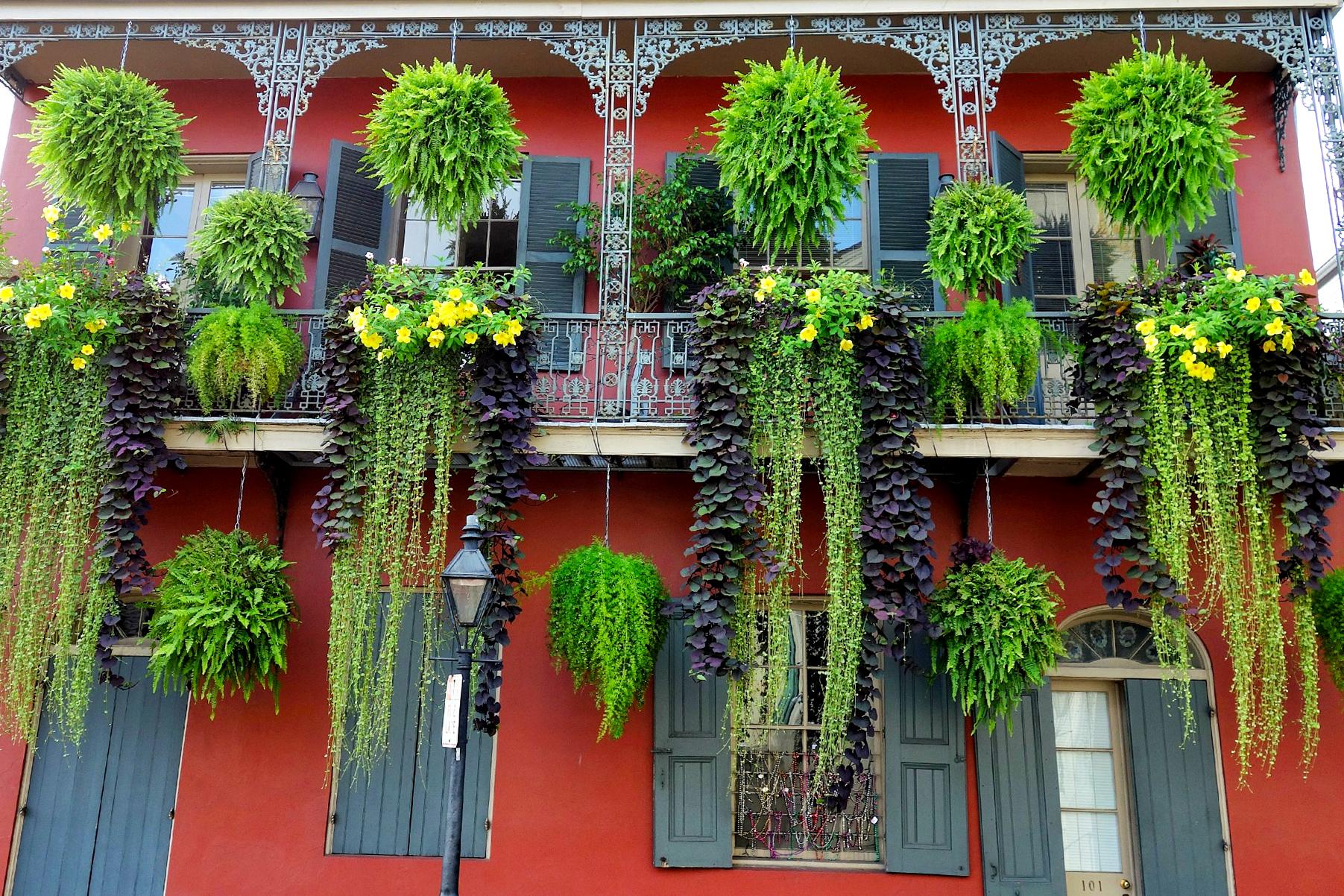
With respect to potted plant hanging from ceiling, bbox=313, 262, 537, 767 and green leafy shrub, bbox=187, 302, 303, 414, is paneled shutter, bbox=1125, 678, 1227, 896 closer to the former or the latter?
potted plant hanging from ceiling, bbox=313, 262, 537, 767

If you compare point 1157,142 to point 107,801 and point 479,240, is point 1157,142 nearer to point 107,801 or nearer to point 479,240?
point 479,240

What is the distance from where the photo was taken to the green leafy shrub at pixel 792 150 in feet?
20.1

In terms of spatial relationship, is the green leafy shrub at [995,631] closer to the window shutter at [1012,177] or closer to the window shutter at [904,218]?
the window shutter at [904,218]

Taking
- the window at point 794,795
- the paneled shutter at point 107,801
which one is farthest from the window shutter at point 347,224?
the window at point 794,795

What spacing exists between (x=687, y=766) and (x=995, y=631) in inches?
82.0

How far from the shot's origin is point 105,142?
6.49 metres

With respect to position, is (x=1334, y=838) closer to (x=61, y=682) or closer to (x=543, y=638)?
(x=543, y=638)

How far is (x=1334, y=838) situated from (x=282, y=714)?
6.59 meters

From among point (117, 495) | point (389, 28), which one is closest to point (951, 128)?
point (389, 28)

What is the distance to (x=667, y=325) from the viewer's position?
6.61 m

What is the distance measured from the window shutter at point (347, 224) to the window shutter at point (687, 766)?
3.39 m

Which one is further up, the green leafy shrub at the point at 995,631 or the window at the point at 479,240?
the window at the point at 479,240

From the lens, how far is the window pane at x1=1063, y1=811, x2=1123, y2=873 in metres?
6.25

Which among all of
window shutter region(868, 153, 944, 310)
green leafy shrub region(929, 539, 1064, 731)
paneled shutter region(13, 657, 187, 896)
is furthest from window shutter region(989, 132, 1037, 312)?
paneled shutter region(13, 657, 187, 896)
